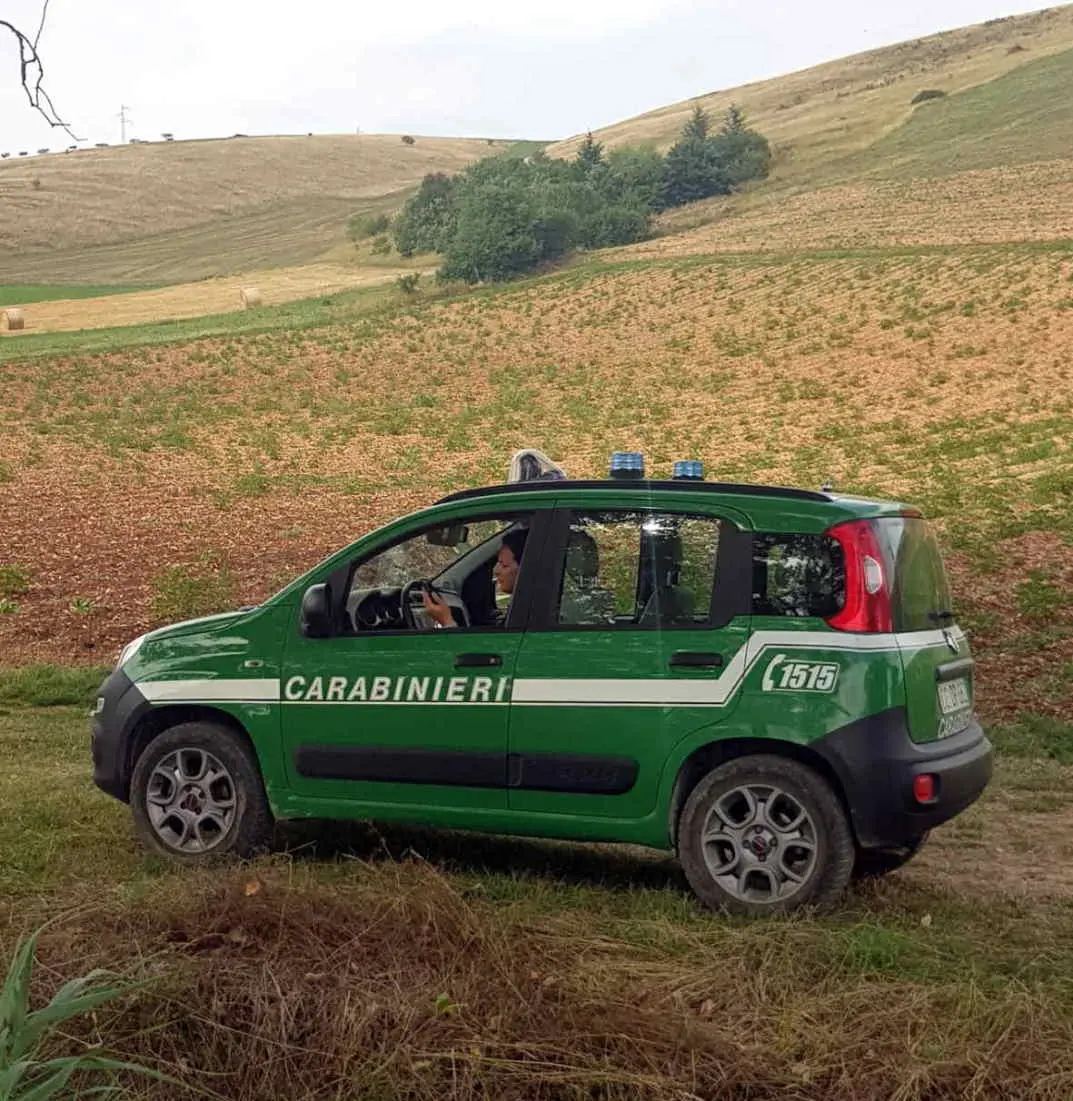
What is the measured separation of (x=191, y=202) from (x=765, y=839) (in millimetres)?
109548

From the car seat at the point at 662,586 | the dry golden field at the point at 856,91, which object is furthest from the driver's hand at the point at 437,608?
the dry golden field at the point at 856,91

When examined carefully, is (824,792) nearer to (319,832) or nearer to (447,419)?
(319,832)

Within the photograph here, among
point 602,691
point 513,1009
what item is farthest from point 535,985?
point 602,691

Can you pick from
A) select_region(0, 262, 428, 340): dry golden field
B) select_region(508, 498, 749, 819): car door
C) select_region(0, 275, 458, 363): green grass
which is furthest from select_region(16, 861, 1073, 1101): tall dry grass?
select_region(0, 262, 428, 340): dry golden field

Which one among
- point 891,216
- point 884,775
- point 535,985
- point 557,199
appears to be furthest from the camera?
point 557,199

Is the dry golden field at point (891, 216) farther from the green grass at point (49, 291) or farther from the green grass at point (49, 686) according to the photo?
the green grass at point (49, 686)

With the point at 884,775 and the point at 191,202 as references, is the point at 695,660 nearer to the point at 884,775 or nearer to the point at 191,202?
the point at 884,775

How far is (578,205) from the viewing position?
73250 millimetres

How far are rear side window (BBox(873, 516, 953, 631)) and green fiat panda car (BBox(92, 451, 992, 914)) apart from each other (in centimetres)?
2

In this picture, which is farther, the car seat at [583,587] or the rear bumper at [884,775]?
the car seat at [583,587]

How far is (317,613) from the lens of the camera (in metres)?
6.85

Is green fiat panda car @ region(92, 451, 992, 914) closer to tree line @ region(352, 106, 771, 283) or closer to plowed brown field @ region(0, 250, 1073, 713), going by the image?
plowed brown field @ region(0, 250, 1073, 713)

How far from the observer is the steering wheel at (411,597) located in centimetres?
692

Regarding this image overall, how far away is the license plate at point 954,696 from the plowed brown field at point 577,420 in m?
5.81
